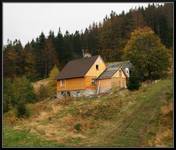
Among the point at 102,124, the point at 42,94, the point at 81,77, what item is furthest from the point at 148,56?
the point at 102,124

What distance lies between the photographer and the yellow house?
46.8 meters

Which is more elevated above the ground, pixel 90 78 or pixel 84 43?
pixel 84 43

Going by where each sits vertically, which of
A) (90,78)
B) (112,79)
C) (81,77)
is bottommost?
(112,79)

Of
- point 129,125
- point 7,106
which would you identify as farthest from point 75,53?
point 129,125

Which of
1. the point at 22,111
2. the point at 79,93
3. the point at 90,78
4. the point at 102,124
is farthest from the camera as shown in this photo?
the point at 90,78

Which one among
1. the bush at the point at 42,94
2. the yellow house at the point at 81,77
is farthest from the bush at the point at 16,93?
the yellow house at the point at 81,77

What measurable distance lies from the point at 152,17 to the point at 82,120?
179 ft

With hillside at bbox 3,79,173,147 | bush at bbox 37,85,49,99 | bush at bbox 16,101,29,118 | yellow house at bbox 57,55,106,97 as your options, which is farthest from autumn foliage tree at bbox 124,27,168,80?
bush at bbox 16,101,29,118

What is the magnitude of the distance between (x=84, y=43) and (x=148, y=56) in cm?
3693

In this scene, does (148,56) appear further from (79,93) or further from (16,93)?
(16,93)

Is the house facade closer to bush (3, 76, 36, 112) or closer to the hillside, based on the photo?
bush (3, 76, 36, 112)

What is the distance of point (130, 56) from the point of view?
A: 4666 centimetres

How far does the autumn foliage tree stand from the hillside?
45.5ft

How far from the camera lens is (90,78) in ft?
156
